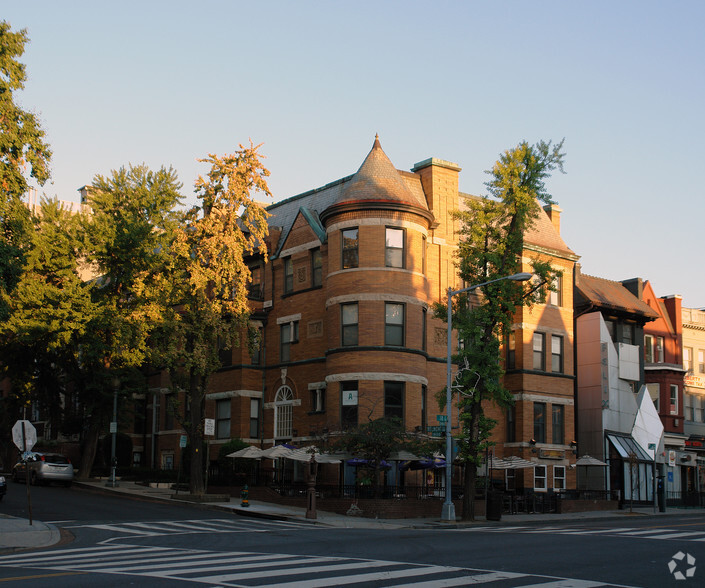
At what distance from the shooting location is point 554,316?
47656 millimetres

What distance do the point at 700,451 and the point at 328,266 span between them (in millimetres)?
34202

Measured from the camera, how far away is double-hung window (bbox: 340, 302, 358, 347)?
1519 inches

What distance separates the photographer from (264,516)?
103 feet

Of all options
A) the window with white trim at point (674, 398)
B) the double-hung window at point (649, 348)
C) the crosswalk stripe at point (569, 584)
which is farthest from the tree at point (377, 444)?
the double-hung window at point (649, 348)

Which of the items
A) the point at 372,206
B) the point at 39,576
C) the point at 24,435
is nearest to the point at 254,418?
Result: the point at 372,206

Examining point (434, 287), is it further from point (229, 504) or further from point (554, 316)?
point (229, 504)

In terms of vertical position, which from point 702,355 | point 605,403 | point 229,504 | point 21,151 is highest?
point 21,151

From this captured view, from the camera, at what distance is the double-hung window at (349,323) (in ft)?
127

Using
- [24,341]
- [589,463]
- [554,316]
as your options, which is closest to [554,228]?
[554,316]

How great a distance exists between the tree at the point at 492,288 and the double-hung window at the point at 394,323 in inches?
161

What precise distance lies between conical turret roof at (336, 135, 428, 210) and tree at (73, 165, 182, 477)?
9691mm

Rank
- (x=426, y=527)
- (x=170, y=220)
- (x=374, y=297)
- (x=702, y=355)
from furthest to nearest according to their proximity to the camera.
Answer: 1. (x=702, y=355)
2. (x=170, y=220)
3. (x=374, y=297)
4. (x=426, y=527)

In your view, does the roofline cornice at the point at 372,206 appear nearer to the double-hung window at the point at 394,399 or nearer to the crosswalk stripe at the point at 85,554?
the double-hung window at the point at 394,399

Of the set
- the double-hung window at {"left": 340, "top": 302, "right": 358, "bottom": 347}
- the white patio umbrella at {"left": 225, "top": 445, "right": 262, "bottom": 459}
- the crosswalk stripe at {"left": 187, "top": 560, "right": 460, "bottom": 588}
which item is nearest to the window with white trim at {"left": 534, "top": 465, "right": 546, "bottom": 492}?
the double-hung window at {"left": 340, "top": 302, "right": 358, "bottom": 347}
